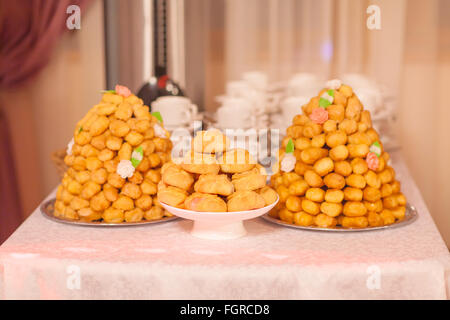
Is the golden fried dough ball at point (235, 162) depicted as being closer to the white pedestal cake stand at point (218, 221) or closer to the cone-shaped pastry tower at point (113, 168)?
the white pedestal cake stand at point (218, 221)

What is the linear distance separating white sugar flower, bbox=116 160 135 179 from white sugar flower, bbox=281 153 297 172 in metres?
0.34

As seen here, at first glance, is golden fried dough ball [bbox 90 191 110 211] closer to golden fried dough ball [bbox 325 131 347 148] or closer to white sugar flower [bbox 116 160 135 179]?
white sugar flower [bbox 116 160 135 179]

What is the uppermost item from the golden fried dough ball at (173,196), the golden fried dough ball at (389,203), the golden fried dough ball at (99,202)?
the golden fried dough ball at (173,196)

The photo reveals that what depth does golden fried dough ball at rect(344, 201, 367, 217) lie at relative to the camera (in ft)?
4.11

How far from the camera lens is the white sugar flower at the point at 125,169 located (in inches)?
50.8

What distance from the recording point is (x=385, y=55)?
313 centimetres

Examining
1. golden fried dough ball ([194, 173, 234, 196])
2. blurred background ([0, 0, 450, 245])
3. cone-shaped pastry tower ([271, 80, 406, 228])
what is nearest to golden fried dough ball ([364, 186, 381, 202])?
cone-shaped pastry tower ([271, 80, 406, 228])

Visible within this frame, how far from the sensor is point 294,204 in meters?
1.28

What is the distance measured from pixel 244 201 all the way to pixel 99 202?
352 mm

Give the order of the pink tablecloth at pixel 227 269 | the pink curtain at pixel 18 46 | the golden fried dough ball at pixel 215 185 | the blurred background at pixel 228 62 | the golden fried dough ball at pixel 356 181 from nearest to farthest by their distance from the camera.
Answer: the pink tablecloth at pixel 227 269 → the golden fried dough ball at pixel 215 185 → the golden fried dough ball at pixel 356 181 → the pink curtain at pixel 18 46 → the blurred background at pixel 228 62

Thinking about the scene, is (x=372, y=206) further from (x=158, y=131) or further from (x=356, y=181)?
(x=158, y=131)

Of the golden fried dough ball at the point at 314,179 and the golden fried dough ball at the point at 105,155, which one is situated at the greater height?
the golden fried dough ball at the point at 105,155

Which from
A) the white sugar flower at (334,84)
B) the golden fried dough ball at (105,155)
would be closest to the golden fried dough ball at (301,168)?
the white sugar flower at (334,84)

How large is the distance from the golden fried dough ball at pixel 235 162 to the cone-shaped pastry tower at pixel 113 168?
0.67 feet
